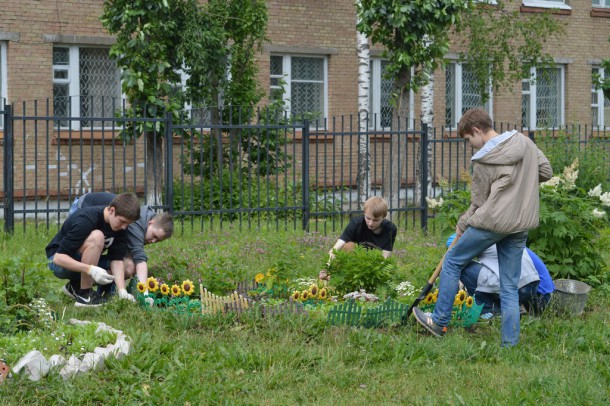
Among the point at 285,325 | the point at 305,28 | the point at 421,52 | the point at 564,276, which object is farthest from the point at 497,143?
the point at 305,28

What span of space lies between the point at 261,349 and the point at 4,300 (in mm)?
1617

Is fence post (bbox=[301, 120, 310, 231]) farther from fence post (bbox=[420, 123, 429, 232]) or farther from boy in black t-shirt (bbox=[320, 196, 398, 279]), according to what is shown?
boy in black t-shirt (bbox=[320, 196, 398, 279])

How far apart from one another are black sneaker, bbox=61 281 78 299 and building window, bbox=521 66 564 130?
1723 centimetres

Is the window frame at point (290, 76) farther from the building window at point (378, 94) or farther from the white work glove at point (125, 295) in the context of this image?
the white work glove at point (125, 295)

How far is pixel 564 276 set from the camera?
26.5ft

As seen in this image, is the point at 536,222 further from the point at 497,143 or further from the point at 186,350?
the point at 186,350

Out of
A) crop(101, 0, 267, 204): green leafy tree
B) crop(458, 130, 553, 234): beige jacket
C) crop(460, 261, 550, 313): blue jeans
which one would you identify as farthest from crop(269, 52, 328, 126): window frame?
crop(458, 130, 553, 234): beige jacket

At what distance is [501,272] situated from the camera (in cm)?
647

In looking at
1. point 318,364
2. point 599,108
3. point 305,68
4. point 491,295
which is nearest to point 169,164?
point 491,295

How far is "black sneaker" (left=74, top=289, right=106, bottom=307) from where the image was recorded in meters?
7.27

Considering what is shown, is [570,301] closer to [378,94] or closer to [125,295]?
[125,295]

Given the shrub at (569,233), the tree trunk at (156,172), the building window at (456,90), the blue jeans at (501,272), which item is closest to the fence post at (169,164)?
the tree trunk at (156,172)

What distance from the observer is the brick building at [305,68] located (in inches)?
629

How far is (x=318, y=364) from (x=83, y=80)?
476 inches
